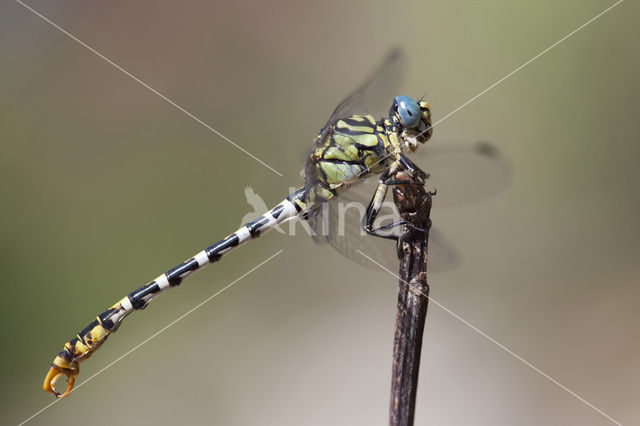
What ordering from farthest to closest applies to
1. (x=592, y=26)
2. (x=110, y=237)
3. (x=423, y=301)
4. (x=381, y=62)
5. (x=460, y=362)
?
(x=460, y=362), (x=110, y=237), (x=592, y=26), (x=381, y=62), (x=423, y=301)

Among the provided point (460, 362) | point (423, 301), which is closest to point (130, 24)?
point (423, 301)

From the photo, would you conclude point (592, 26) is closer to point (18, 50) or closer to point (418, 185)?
point (418, 185)

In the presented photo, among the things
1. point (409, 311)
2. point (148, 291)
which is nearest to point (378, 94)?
point (409, 311)

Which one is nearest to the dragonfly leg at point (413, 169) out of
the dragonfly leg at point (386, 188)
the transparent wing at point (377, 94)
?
the dragonfly leg at point (386, 188)

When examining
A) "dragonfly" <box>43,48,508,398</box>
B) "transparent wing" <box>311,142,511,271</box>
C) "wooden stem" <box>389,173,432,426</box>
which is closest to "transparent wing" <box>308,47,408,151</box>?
"dragonfly" <box>43,48,508,398</box>

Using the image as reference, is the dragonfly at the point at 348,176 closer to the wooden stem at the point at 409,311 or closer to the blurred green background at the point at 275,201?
the wooden stem at the point at 409,311

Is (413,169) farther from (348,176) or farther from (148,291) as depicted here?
(148,291)
